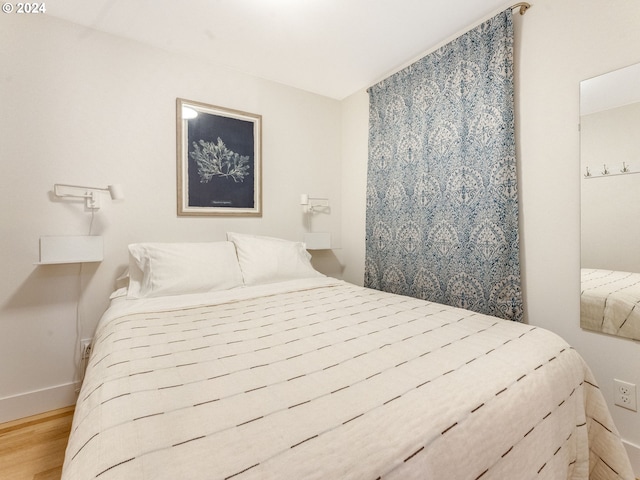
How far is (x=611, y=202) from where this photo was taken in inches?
59.4

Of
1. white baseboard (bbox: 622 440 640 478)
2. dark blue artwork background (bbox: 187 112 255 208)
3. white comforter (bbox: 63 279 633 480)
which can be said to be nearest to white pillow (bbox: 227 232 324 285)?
dark blue artwork background (bbox: 187 112 255 208)

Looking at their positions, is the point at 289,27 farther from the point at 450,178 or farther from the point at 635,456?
the point at 635,456

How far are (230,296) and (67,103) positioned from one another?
65.6 inches

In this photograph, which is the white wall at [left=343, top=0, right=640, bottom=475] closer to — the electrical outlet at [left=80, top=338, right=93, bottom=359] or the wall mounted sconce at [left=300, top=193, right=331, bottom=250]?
the wall mounted sconce at [left=300, top=193, right=331, bottom=250]

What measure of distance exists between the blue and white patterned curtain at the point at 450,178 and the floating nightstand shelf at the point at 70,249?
7.00 ft

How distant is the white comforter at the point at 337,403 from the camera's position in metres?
0.60

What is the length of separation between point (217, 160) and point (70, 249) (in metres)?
1.20

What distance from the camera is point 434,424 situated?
0.72 metres

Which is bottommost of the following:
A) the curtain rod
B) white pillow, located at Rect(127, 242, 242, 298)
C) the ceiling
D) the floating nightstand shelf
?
white pillow, located at Rect(127, 242, 242, 298)

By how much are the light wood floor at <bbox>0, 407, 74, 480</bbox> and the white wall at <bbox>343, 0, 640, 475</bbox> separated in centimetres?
269

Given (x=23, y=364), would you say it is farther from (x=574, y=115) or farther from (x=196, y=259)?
(x=574, y=115)

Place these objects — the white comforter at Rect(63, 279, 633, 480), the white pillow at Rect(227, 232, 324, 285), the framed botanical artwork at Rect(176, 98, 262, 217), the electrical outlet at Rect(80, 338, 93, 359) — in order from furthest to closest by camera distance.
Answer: the framed botanical artwork at Rect(176, 98, 262, 217) → the white pillow at Rect(227, 232, 324, 285) → the electrical outlet at Rect(80, 338, 93, 359) → the white comforter at Rect(63, 279, 633, 480)

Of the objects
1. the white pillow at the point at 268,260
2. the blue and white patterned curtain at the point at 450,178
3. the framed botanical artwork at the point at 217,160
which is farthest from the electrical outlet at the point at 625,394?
the framed botanical artwork at the point at 217,160

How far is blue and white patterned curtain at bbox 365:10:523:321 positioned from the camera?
1.86m
